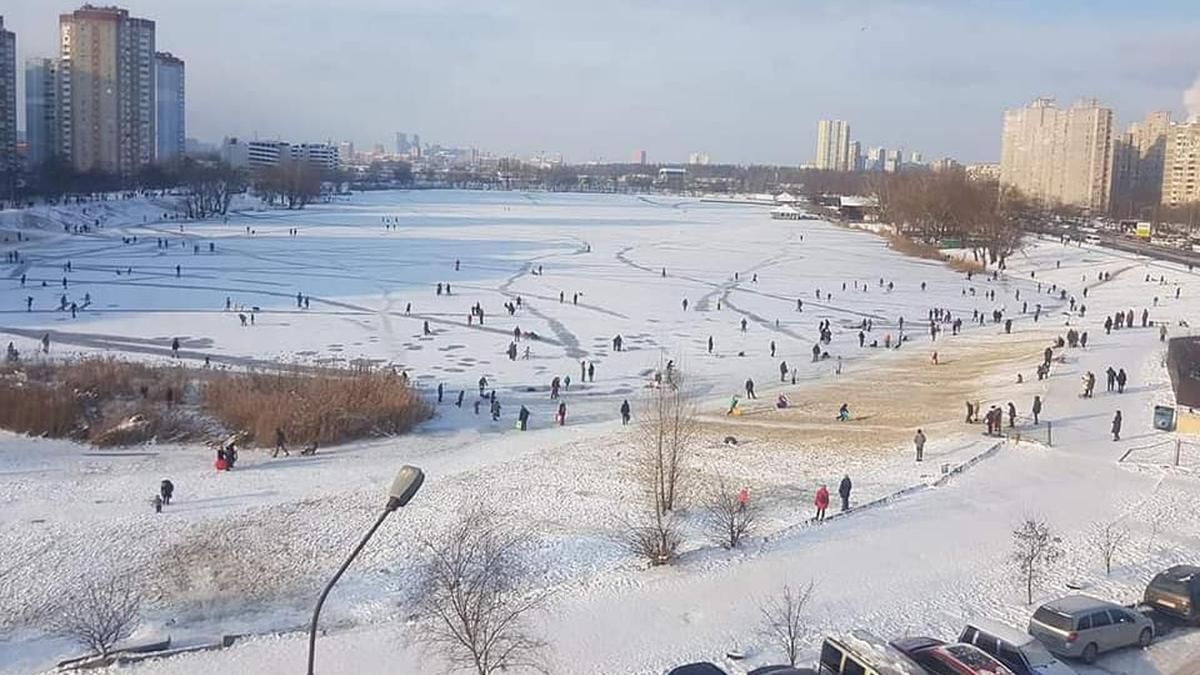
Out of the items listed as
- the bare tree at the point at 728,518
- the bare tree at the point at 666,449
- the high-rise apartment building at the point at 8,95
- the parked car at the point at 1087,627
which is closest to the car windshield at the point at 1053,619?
the parked car at the point at 1087,627

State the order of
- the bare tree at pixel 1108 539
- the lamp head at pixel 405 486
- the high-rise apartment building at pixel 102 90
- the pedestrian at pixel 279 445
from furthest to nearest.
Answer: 1. the high-rise apartment building at pixel 102 90
2. the pedestrian at pixel 279 445
3. the bare tree at pixel 1108 539
4. the lamp head at pixel 405 486

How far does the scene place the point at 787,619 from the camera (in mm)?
13055

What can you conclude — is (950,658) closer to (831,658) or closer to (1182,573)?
(831,658)

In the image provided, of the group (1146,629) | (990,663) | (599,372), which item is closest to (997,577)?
(1146,629)

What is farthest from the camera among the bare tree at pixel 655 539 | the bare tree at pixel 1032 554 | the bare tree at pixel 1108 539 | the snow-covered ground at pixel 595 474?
the bare tree at pixel 655 539

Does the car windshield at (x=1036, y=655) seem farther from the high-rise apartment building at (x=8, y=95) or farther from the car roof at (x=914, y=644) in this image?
the high-rise apartment building at (x=8, y=95)

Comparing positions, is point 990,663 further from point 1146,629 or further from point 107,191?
point 107,191

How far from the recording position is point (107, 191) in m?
106

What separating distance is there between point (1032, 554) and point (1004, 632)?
11.3 feet

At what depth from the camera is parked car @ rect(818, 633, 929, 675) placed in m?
10.6

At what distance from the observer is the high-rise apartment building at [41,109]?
13075cm

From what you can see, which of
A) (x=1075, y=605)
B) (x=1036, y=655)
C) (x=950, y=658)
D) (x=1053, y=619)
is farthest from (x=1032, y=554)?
(x=950, y=658)

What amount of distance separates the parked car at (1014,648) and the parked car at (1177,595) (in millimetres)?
2413

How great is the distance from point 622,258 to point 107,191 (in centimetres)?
6067
